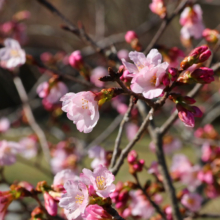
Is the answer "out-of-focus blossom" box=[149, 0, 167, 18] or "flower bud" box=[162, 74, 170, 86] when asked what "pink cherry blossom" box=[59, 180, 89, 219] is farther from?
"out-of-focus blossom" box=[149, 0, 167, 18]

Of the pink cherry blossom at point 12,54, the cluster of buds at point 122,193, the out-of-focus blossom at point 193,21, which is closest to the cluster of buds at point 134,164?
the cluster of buds at point 122,193

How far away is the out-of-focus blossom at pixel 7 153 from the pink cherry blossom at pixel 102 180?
1.93 ft

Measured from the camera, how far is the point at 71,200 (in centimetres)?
57

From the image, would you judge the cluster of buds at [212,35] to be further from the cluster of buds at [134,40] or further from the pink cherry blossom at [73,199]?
the pink cherry blossom at [73,199]

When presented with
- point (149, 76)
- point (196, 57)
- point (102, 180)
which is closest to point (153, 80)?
point (149, 76)

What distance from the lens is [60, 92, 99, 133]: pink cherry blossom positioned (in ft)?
1.84

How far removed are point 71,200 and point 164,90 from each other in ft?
1.05

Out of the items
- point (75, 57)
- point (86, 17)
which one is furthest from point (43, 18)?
point (75, 57)

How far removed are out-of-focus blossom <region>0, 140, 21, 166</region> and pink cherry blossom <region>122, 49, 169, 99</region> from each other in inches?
28.7

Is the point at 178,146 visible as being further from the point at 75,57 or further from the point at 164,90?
the point at 164,90

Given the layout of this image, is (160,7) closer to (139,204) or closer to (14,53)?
(14,53)

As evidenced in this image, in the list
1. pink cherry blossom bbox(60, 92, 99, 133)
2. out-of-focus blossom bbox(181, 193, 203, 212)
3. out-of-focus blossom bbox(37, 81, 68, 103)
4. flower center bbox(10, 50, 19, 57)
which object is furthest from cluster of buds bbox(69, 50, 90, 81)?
out-of-focus blossom bbox(181, 193, 203, 212)

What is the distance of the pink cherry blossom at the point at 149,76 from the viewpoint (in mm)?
500

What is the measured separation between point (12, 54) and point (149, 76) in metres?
0.65
